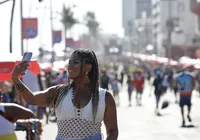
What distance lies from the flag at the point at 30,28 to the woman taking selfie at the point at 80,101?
28.9m

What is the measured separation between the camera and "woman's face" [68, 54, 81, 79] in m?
6.05

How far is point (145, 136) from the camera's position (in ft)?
63.5

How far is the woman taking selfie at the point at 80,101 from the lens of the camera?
604 cm

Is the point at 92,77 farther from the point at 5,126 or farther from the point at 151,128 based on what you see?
the point at 151,128

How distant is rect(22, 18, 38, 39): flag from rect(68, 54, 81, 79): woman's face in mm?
28992

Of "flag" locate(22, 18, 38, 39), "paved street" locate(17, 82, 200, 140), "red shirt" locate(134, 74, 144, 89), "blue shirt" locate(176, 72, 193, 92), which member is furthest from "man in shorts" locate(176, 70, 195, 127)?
"flag" locate(22, 18, 38, 39)

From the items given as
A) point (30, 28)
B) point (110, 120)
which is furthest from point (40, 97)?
point (30, 28)

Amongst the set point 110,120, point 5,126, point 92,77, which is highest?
point 92,77

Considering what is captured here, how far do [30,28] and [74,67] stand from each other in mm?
30265

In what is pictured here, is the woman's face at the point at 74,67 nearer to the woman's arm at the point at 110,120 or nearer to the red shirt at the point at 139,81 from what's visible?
the woman's arm at the point at 110,120

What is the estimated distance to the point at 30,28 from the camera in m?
36.1

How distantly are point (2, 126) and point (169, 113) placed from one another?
22.2m

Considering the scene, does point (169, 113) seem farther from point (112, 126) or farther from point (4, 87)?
point (112, 126)

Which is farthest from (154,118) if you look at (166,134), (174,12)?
(174,12)
